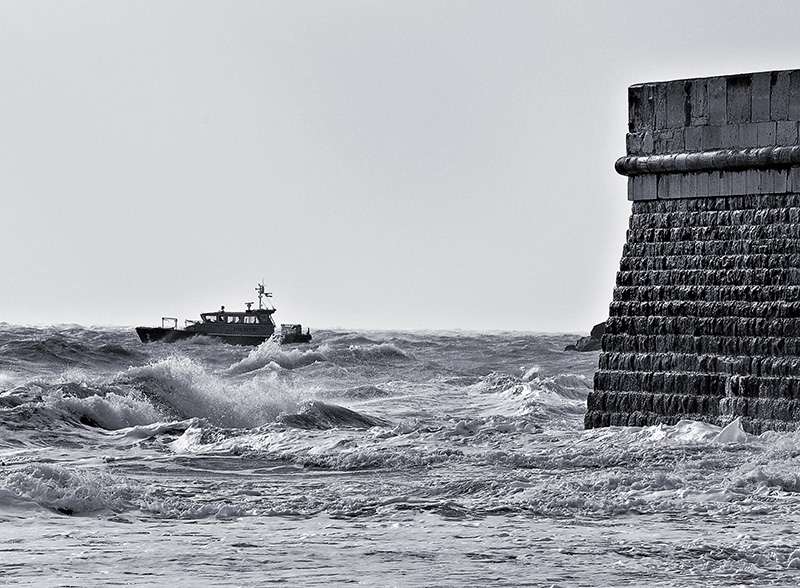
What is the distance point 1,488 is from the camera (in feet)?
29.2

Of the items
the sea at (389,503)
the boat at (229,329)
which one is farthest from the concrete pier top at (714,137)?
the boat at (229,329)

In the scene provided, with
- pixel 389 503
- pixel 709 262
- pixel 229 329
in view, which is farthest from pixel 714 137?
pixel 229 329

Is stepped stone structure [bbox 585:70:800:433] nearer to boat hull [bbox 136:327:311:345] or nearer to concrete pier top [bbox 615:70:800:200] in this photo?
concrete pier top [bbox 615:70:800:200]

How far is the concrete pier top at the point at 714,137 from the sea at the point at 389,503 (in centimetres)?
254

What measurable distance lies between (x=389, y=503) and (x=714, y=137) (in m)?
5.91

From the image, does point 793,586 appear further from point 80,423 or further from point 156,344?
point 156,344

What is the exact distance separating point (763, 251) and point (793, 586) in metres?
6.72

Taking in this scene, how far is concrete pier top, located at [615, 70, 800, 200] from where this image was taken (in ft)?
40.3

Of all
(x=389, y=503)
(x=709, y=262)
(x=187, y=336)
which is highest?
(x=709, y=262)

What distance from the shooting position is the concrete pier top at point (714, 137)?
1230 centimetres

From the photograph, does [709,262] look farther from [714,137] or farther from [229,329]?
[229,329]

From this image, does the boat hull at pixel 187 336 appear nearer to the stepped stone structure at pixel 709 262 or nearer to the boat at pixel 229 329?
the boat at pixel 229 329

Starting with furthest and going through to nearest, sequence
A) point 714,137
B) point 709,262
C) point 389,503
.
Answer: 1. point 709,262
2. point 714,137
3. point 389,503

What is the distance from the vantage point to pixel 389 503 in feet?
29.4
